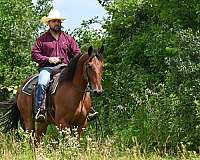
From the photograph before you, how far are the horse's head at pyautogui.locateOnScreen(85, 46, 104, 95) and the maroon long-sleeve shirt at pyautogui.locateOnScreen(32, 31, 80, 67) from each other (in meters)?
1.07

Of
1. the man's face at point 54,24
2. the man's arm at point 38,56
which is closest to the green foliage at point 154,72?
the man's arm at point 38,56

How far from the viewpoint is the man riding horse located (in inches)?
428

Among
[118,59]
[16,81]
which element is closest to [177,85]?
[118,59]

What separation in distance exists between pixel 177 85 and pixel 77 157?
233 inches

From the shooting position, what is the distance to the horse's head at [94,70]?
9820mm

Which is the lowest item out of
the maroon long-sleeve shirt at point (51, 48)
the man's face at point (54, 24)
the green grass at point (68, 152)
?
the green grass at point (68, 152)

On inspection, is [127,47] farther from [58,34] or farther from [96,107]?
[58,34]

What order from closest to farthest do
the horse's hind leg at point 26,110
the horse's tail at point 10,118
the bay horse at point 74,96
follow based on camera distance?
the bay horse at point 74,96, the horse's hind leg at point 26,110, the horse's tail at point 10,118

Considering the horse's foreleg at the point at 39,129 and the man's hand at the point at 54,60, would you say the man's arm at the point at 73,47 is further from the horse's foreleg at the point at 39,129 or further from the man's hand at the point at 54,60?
the horse's foreleg at the point at 39,129

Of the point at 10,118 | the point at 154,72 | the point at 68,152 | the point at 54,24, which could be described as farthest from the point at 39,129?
the point at 154,72

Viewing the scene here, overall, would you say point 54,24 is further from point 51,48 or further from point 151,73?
point 151,73

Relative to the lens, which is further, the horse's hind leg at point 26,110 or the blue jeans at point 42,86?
the horse's hind leg at point 26,110

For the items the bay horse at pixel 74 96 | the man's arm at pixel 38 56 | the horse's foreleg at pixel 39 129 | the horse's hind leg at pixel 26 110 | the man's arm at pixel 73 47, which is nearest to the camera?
the bay horse at pixel 74 96

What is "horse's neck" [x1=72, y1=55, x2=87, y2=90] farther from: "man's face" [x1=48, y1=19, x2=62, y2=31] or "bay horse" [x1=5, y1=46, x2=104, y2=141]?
"man's face" [x1=48, y1=19, x2=62, y2=31]
